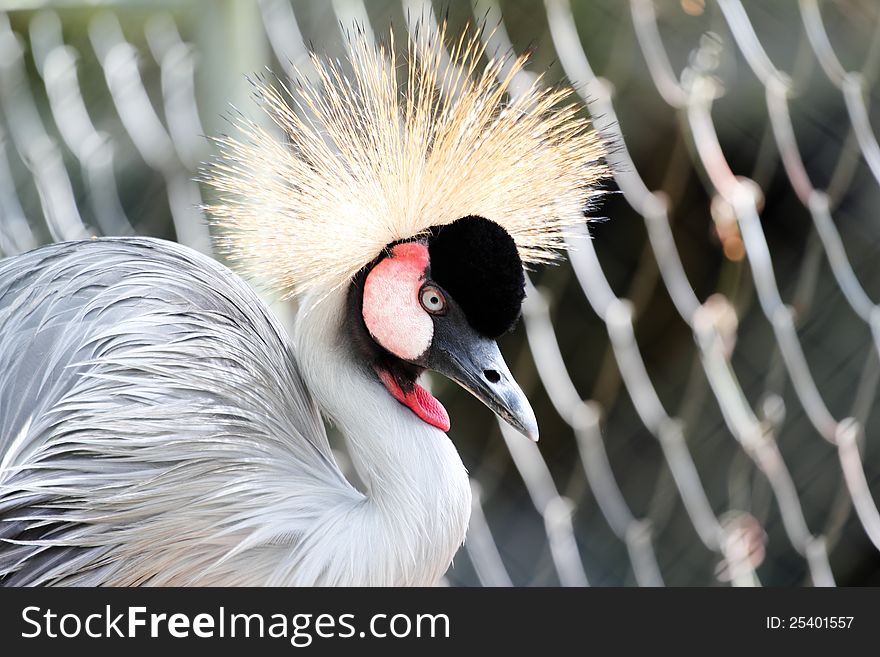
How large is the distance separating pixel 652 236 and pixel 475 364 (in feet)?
1.46

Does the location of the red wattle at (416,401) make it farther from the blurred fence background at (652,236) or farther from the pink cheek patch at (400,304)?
the blurred fence background at (652,236)

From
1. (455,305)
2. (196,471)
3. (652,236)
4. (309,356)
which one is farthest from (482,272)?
(652,236)

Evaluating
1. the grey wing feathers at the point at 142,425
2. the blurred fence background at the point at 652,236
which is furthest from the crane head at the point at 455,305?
the blurred fence background at the point at 652,236

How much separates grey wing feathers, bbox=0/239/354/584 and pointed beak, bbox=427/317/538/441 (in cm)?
15

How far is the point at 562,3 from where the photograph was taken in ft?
3.81

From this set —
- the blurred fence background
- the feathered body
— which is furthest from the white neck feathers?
the blurred fence background

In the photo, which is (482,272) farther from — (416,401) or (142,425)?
(142,425)

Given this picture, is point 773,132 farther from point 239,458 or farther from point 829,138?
point 239,458

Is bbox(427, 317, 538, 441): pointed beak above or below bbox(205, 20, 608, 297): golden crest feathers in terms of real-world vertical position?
below

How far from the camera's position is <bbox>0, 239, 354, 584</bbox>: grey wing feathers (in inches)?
32.5

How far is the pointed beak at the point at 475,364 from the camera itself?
811 mm

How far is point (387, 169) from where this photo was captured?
0.88 metres

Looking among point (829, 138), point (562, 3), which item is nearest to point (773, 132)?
point (829, 138)

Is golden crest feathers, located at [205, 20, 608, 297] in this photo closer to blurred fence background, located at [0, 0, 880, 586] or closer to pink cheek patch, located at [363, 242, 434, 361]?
pink cheek patch, located at [363, 242, 434, 361]
